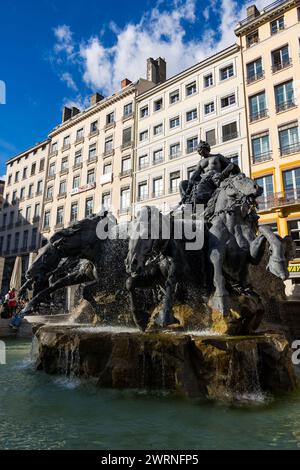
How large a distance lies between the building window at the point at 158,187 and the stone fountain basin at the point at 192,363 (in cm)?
2859

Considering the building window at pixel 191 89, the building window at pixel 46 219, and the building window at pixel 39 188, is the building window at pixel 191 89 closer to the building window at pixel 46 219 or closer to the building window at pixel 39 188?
the building window at pixel 46 219

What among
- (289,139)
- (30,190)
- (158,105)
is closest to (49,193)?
(30,190)

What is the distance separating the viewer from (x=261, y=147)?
91.2ft

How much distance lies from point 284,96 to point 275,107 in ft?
3.43

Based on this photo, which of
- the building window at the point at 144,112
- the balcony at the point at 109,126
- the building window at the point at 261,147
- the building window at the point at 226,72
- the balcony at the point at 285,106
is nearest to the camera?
the balcony at the point at 285,106

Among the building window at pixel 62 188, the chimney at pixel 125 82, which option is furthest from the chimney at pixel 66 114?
the chimney at pixel 125 82

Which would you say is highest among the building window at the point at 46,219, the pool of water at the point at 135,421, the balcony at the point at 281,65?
the balcony at the point at 281,65

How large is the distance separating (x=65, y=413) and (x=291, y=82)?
29222 mm

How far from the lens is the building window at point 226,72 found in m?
31.0

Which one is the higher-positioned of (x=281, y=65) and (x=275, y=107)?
(x=281, y=65)

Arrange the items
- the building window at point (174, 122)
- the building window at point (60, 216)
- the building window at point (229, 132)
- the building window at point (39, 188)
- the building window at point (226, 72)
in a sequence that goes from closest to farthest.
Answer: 1. the building window at point (229, 132)
2. the building window at point (226, 72)
3. the building window at point (174, 122)
4. the building window at point (60, 216)
5. the building window at point (39, 188)

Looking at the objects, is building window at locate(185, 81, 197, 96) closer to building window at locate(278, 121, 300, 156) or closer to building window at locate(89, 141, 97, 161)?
building window at locate(278, 121, 300, 156)

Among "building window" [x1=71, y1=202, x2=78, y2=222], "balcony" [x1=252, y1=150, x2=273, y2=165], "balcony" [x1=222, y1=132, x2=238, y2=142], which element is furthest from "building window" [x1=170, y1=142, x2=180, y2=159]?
"building window" [x1=71, y1=202, x2=78, y2=222]

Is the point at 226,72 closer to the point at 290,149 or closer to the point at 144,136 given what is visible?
the point at 144,136
